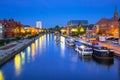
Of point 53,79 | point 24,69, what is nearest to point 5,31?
point 24,69

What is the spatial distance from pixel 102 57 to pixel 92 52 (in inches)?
170

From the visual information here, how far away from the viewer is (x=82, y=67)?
104ft

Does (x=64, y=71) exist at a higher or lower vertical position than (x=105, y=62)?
lower

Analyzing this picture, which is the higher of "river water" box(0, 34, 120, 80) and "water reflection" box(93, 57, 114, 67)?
"water reflection" box(93, 57, 114, 67)

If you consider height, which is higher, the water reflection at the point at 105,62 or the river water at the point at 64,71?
the water reflection at the point at 105,62

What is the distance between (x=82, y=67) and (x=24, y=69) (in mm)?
6882

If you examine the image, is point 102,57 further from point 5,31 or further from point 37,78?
point 5,31

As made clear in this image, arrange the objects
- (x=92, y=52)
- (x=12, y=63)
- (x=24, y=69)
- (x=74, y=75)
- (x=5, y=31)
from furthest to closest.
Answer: (x=5, y=31), (x=92, y=52), (x=12, y=63), (x=24, y=69), (x=74, y=75)

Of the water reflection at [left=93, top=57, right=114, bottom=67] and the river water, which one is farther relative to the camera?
the water reflection at [left=93, top=57, right=114, bottom=67]

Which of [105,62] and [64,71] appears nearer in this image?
[64,71]

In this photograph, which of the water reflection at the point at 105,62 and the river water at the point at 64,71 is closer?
the river water at the point at 64,71

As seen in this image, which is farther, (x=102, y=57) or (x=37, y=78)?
(x=102, y=57)

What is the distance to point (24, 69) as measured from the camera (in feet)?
99.8

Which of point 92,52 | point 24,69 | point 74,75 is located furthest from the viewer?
point 92,52
